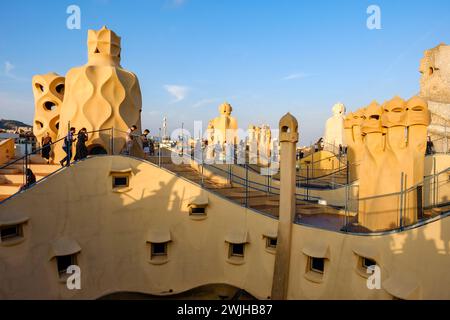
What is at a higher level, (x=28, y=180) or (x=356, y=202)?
(x=28, y=180)

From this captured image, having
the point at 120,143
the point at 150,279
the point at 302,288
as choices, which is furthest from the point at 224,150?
the point at 302,288

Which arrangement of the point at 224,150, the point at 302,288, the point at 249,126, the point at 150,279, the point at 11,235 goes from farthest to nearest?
the point at 249,126 < the point at 224,150 < the point at 150,279 < the point at 302,288 < the point at 11,235

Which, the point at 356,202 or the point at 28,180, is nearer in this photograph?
the point at 28,180

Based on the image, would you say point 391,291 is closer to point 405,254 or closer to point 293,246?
point 405,254

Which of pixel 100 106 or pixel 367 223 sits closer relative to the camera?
pixel 367 223

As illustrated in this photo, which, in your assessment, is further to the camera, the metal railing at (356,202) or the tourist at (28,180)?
the tourist at (28,180)

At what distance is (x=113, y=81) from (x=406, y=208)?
10.8 m

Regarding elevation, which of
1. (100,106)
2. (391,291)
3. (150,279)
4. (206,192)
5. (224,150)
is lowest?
(150,279)

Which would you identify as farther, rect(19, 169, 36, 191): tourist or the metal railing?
rect(19, 169, 36, 191): tourist

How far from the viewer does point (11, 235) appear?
7270 mm

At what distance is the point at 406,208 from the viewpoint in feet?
22.3

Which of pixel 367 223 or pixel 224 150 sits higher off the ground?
pixel 224 150
